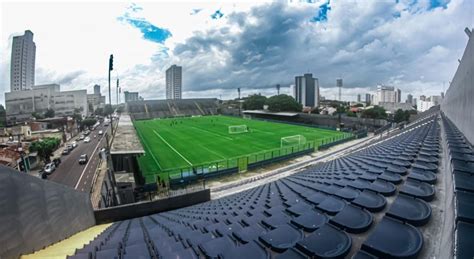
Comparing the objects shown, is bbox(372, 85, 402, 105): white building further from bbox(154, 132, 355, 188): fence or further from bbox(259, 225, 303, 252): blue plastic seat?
bbox(259, 225, 303, 252): blue plastic seat

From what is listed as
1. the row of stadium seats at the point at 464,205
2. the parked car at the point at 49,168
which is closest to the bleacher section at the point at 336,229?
the row of stadium seats at the point at 464,205

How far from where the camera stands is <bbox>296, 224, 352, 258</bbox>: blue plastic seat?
3.18 meters

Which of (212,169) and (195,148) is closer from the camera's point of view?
(212,169)

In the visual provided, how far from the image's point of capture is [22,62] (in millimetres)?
113625

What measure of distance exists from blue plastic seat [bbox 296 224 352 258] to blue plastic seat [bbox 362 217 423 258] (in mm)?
311

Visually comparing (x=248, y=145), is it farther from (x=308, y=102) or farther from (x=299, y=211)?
(x=308, y=102)

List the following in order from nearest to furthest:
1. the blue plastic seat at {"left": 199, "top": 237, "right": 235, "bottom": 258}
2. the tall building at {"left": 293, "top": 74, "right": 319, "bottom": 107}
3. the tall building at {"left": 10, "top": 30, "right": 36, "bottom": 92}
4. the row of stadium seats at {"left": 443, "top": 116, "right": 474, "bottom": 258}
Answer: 1. the row of stadium seats at {"left": 443, "top": 116, "right": 474, "bottom": 258}
2. the blue plastic seat at {"left": 199, "top": 237, "right": 235, "bottom": 258}
3. the tall building at {"left": 10, "top": 30, "right": 36, "bottom": 92}
4. the tall building at {"left": 293, "top": 74, "right": 319, "bottom": 107}

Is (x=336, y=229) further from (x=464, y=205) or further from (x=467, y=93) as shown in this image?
(x=467, y=93)

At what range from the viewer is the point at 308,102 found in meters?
163

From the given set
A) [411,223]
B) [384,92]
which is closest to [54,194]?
[411,223]

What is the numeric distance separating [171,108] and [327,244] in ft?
420

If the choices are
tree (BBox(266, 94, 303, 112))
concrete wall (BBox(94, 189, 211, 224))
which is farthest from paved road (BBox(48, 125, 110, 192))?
tree (BBox(266, 94, 303, 112))

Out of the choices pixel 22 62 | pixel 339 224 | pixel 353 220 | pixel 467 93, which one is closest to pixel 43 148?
pixel 339 224

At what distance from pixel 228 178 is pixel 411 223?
69.0 feet
